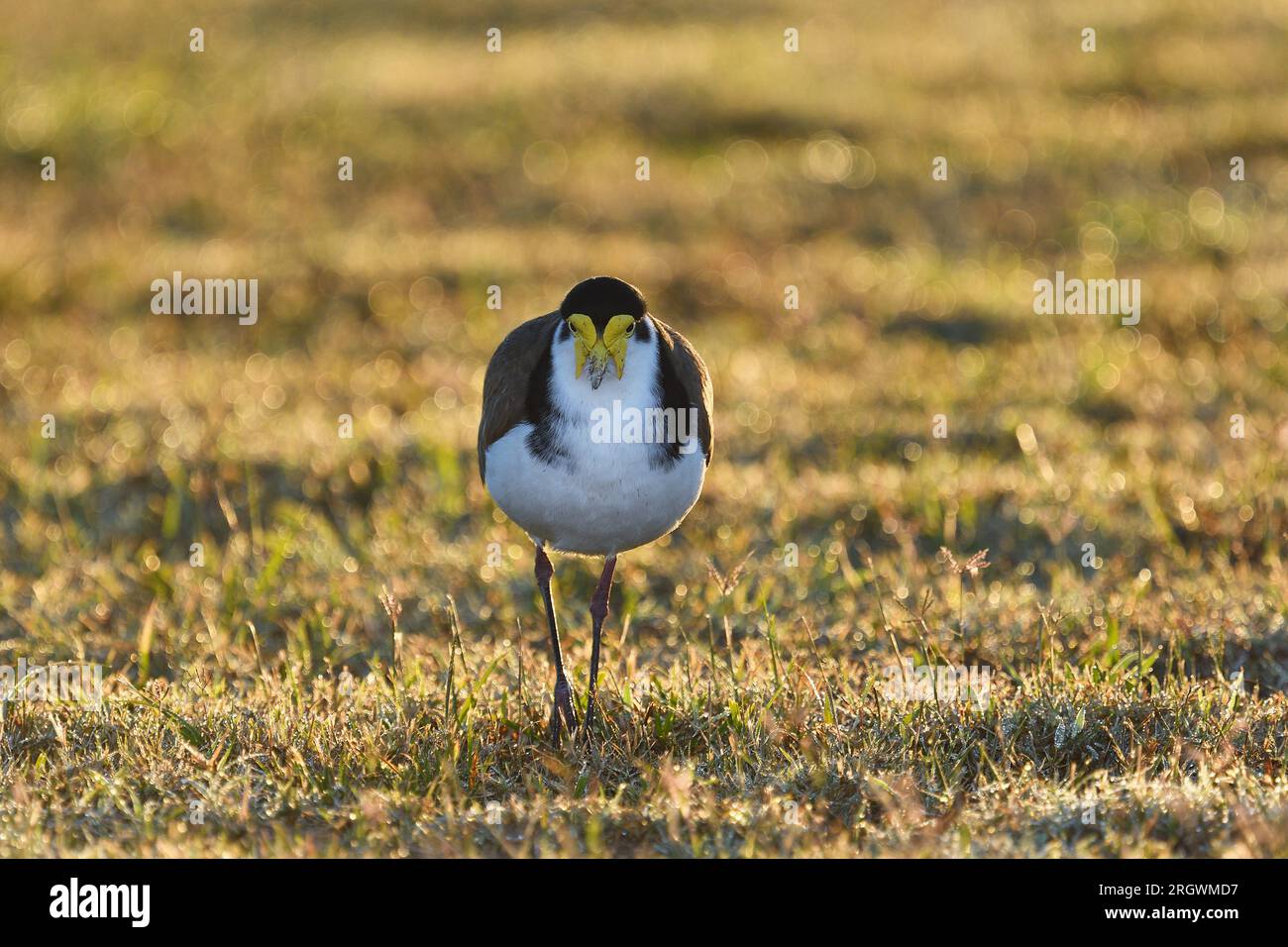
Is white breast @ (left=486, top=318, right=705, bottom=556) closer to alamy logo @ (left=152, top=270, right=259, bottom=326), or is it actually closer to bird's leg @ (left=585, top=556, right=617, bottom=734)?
bird's leg @ (left=585, top=556, right=617, bottom=734)

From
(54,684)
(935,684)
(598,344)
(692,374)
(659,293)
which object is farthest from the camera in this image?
(659,293)

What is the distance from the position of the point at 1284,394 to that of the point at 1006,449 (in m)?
1.79

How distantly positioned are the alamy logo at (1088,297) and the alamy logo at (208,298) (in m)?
5.37

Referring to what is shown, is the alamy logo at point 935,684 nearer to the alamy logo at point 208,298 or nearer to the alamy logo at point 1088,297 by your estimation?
the alamy logo at point 1088,297

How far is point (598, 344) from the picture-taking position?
12.8 feet

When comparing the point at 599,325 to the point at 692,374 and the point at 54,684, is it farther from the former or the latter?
the point at 54,684

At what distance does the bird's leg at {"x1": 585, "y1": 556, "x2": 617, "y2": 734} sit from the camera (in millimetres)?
4309

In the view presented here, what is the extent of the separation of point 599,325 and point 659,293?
6.68m

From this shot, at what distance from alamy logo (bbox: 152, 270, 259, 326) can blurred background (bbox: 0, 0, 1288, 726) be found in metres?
0.11
